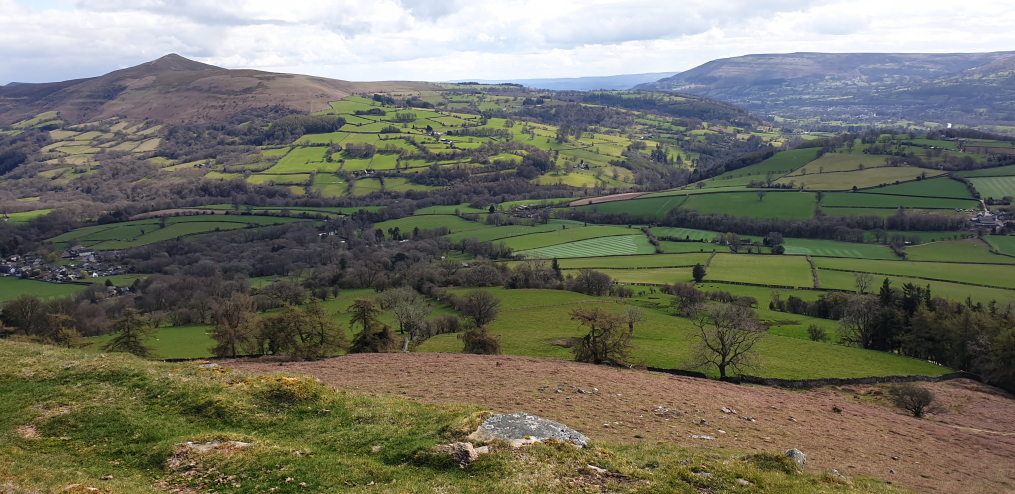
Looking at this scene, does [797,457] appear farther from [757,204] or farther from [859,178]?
[859,178]

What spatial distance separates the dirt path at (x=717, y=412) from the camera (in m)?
25.4

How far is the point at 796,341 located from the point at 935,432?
28.9 metres

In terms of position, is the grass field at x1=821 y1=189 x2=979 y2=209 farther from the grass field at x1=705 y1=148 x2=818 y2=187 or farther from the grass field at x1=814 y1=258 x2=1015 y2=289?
the grass field at x1=814 y1=258 x2=1015 y2=289

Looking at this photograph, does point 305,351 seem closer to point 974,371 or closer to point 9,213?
point 974,371

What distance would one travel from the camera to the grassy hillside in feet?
55.5

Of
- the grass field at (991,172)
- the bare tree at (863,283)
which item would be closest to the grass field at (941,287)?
the bare tree at (863,283)

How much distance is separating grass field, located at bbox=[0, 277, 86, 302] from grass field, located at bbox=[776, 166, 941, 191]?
188m

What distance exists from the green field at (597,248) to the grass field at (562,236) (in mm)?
2363

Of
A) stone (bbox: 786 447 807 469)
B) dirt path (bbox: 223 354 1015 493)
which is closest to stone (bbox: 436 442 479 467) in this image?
dirt path (bbox: 223 354 1015 493)

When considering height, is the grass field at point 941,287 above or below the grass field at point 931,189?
below

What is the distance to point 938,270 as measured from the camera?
9544 cm

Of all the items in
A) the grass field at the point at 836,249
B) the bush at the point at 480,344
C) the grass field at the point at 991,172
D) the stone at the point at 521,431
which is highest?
the stone at the point at 521,431

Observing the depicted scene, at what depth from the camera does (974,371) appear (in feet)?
172

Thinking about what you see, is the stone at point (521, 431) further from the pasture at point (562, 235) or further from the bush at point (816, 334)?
the pasture at point (562, 235)
